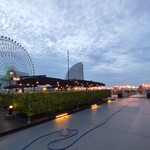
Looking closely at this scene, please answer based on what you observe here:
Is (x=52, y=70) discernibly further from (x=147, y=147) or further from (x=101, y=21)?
(x=147, y=147)

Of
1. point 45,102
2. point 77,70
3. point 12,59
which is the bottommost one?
point 45,102

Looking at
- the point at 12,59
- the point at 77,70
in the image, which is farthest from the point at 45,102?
the point at 77,70

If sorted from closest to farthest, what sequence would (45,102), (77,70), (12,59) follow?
(45,102) < (12,59) < (77,70)

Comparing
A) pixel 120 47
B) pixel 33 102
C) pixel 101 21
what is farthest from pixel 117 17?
pixel 120 47

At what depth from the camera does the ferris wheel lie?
25966 millimetres

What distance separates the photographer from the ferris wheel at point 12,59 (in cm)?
2597

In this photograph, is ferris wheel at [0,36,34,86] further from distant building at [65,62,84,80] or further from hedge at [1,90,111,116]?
distant building at [65,62,84,80]

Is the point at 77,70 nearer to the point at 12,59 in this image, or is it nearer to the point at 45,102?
the point at 12,59

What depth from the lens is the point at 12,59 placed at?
27.5 m

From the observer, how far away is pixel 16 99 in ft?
24.2

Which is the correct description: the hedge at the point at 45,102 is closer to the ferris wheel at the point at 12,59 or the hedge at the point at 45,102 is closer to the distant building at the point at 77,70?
the ferris wheel at the point at 12,59

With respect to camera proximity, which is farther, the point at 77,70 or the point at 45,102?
the point at 77,70

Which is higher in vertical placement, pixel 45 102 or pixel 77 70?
pixel 77 70

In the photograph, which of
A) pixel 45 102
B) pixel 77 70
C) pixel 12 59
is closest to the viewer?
pixel 45 102
